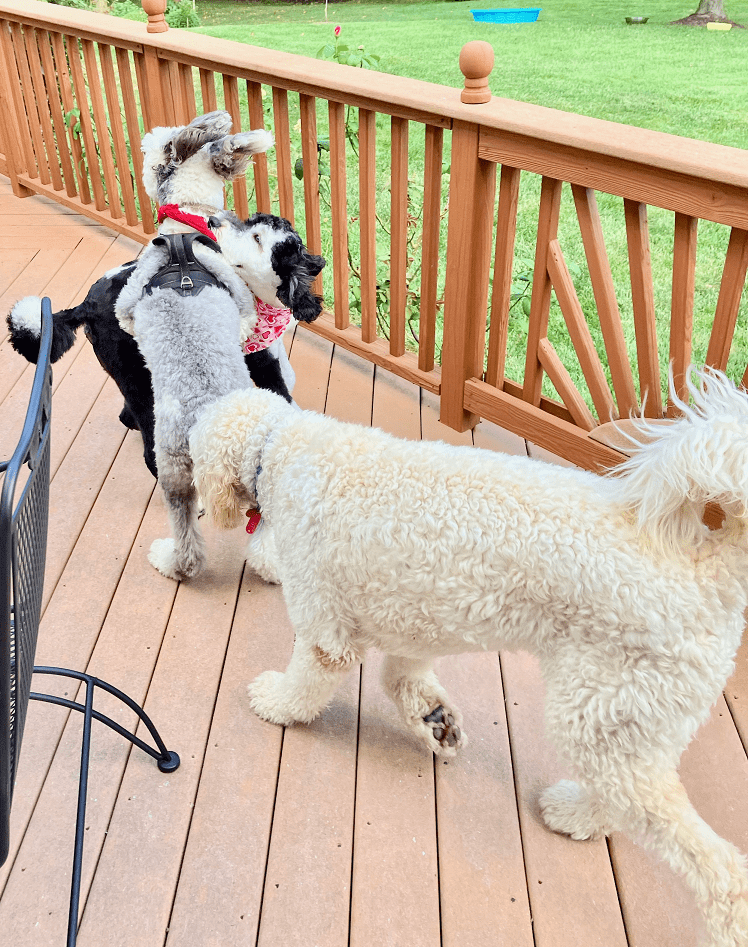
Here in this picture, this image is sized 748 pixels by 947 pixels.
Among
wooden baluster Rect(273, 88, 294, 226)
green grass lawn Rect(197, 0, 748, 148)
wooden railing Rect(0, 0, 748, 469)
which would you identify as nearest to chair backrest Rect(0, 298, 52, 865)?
wooden railing Rect(0, 0, 748, 469)

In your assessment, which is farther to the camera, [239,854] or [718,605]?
[239,854]

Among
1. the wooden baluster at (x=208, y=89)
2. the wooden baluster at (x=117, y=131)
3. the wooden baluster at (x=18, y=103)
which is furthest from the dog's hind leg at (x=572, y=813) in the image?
the wooden baluster at (x=18, y=103)

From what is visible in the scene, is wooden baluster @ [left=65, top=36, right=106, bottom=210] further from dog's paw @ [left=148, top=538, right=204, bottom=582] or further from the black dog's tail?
dog's paw @ [left=148, top=538, right=204, bottom=582]

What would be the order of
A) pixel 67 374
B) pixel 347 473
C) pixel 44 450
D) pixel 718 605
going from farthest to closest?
pixel 67 374, pixel 347 473, pixel 718 605, pixel 44 450

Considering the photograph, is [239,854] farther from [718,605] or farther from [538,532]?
[718,605]

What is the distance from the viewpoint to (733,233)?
1676mm

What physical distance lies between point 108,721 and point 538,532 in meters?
0.92

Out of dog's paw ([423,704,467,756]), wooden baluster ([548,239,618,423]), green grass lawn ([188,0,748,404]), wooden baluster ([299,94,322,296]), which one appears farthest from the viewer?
green grass lawn ([188,0,748,404])

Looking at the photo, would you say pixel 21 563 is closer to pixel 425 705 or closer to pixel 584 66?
pixel 425 705

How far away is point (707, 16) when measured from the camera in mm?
11250

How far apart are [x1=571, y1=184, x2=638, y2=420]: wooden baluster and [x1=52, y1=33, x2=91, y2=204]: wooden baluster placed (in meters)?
3.14

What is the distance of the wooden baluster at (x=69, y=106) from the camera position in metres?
3.99

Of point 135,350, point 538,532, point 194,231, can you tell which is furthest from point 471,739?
point 194,231

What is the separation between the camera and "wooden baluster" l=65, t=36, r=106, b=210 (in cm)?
384
